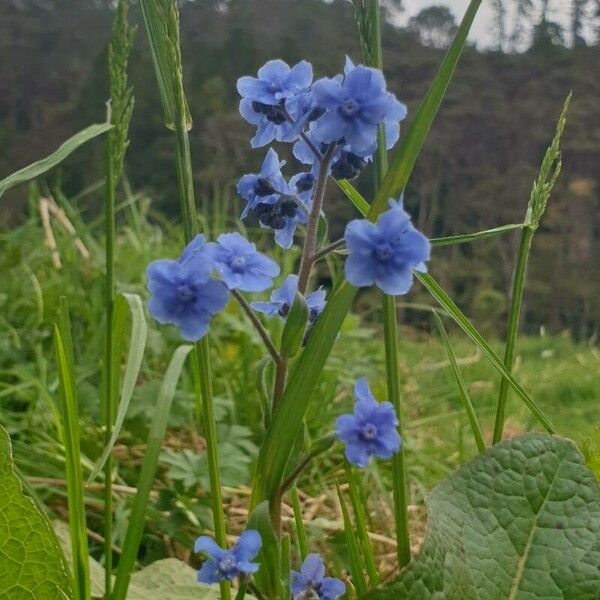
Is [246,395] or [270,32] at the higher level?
[270,32]

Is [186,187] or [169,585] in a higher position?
[186,187]

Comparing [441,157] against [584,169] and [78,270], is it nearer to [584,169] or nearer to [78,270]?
[584,169]

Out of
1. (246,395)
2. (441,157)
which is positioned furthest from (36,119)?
(246,395)

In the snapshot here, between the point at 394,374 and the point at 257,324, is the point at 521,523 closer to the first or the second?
the point at 394,374

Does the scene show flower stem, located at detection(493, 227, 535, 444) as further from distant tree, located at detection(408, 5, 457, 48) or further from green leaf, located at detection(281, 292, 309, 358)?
distant tree, located at detection(408, 5, 457, 48)

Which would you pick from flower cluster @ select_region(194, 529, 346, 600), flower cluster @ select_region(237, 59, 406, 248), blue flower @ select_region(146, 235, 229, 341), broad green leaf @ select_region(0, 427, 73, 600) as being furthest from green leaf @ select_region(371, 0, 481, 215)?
broad green leaf @ select_region(0, 427, 73, 600)

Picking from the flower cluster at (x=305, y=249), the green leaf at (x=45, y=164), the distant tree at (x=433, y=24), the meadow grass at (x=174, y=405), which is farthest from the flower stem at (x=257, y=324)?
the distant tree at (x=433, y=24)

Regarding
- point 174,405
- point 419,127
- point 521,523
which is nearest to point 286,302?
point 419,127
